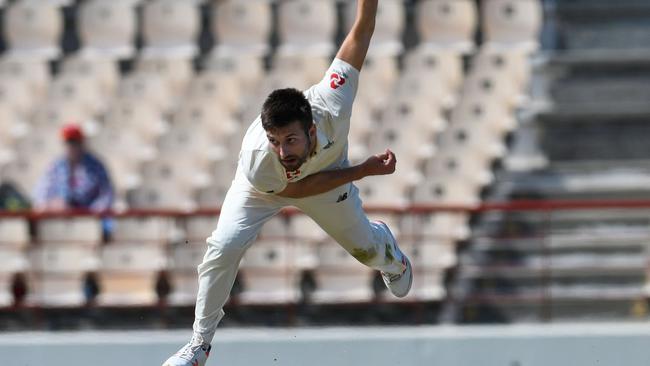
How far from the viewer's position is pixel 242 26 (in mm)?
13578

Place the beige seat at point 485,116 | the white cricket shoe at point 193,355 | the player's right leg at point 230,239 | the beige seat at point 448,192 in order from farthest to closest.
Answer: the beige seat at point 485,116, the beige seat at point 448,192, the white cricket shoe at point 193,355, the player's right leg at point 230,239

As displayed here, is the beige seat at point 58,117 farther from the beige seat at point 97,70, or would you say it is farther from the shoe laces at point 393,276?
the shoe laces at point 393,276

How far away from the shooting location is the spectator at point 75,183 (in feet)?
33.6

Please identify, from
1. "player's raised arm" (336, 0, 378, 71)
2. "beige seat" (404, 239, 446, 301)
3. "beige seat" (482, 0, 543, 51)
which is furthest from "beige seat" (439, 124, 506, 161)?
"player's raised arm" (336, 0, 378, 71)

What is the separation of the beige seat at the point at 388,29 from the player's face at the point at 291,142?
737 centimetres

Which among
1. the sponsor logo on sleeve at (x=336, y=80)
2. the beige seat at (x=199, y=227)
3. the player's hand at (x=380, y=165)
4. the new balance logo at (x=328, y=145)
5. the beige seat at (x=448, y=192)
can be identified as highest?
the sponsor logo on sleeve at (x=336, y=80)

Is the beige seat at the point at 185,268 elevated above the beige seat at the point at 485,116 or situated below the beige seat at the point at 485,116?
Answer: below

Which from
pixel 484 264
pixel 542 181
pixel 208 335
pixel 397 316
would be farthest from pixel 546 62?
pixel 208 335

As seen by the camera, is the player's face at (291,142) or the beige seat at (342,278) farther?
the beige seat at (342,278)

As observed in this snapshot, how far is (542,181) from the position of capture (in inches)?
425

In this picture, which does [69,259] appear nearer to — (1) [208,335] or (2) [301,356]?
(2) [301,356]

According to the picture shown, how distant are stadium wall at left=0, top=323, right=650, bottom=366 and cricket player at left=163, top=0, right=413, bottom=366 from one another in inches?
68.9

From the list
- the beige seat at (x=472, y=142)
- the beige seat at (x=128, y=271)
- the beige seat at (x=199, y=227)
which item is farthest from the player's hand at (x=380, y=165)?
the beige seat at (x=472, y=142)

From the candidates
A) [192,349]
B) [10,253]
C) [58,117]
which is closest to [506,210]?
[192,349]
